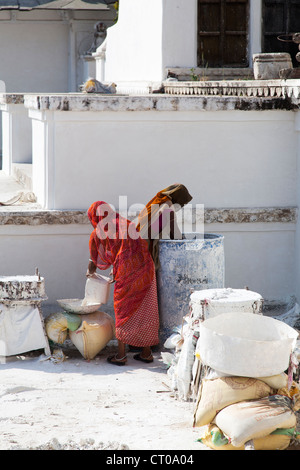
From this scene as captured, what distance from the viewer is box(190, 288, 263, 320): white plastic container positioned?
5.64 metres

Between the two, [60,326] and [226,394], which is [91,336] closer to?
[60,326]

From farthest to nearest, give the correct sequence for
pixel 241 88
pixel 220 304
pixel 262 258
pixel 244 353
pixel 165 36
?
1. pixel 165 36
2. pixel 241 88
3. pixel 262 258
4. pixel 220 304
5. pixel 244 353

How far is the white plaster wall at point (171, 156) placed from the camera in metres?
7.13

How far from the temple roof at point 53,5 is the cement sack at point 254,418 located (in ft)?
41.0

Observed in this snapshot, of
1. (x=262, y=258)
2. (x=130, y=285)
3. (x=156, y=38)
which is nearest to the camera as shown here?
(x=130, y=285)

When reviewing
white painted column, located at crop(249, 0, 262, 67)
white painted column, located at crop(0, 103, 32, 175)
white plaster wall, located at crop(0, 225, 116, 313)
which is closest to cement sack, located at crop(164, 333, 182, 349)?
white plaster wall, located at crop(0, 225, 116, 313)

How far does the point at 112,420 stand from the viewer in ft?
16.7

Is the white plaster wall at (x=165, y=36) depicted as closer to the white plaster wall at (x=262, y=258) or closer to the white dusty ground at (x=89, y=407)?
the white plaster wall at (x=262, y=258)

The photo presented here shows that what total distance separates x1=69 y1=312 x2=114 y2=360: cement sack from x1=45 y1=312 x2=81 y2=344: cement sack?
5cm

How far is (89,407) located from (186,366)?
0.71 metres

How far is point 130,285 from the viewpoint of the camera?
628 centimetres

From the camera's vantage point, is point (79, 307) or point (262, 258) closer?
point (79, 307)

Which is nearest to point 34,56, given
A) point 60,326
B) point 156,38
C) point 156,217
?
point 156,38
